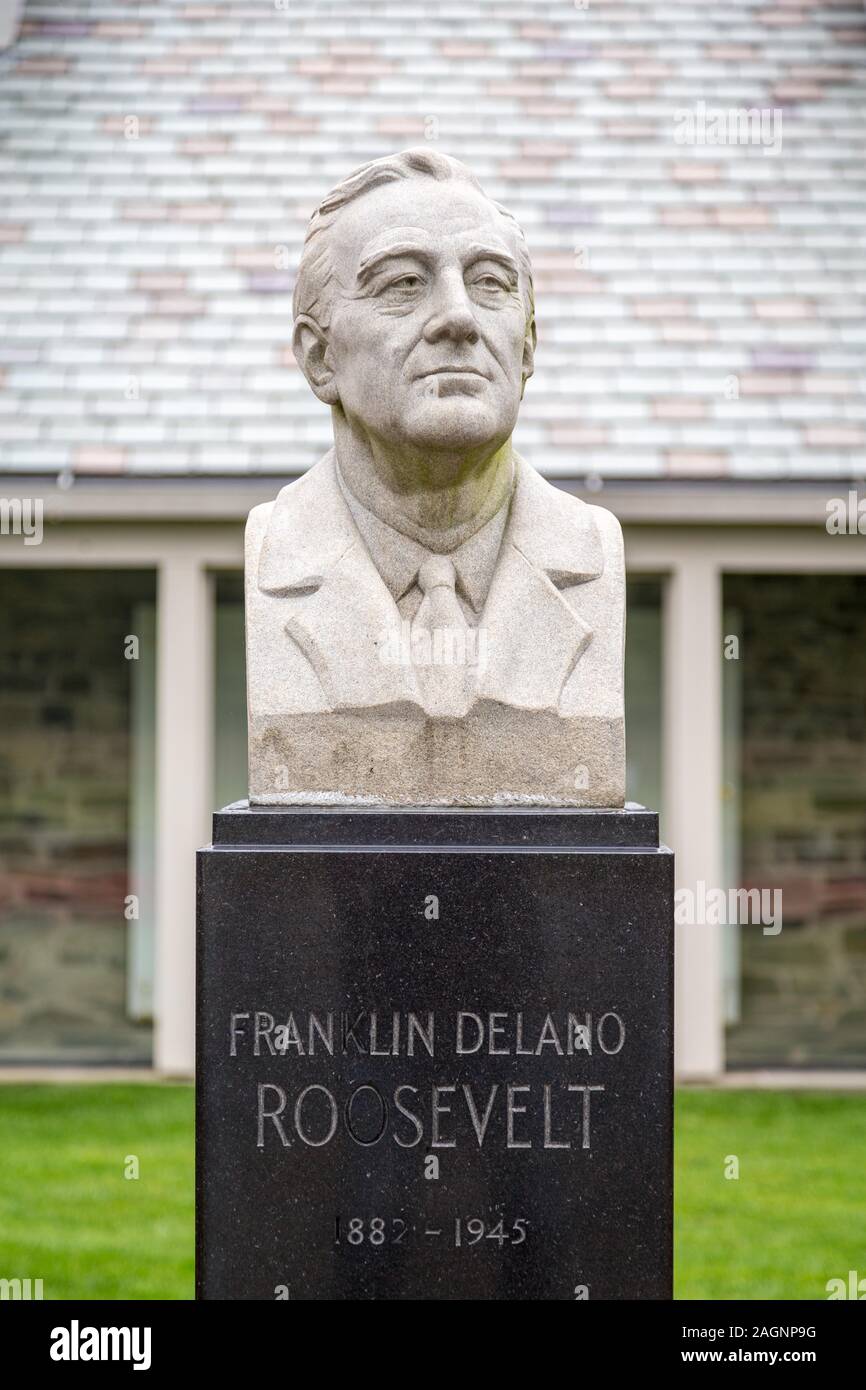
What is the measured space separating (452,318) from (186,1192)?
4287 mm

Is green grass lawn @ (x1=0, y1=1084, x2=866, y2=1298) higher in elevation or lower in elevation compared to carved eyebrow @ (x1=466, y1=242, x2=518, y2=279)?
lower

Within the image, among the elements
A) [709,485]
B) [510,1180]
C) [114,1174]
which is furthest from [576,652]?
[709,485]

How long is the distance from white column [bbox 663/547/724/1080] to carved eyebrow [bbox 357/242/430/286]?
196 inches

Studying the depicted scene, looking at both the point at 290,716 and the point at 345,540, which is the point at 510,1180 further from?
the point at 345,540

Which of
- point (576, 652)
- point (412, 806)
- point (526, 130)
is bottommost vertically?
point (412, 806)

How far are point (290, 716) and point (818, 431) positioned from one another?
5483 millimetres

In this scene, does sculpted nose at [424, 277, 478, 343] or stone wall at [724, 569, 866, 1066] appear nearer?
sculpted nose at [424, 277, 478, 343]

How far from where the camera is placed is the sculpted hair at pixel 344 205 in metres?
4.45

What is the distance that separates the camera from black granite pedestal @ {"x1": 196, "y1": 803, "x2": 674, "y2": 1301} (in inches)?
163

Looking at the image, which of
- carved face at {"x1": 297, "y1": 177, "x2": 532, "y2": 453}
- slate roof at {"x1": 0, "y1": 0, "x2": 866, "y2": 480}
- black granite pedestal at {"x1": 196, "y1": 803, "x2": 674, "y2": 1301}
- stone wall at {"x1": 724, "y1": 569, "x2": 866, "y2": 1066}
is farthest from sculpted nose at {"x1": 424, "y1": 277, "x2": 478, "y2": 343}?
stone wall at {"x1": 724, "y1": 569, "x2": 866, "y2": 1066}

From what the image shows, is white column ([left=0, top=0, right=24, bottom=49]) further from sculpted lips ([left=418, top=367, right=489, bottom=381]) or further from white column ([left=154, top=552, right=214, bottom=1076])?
sculpted lips ([left=418, top=367, right=489, bottom=381])

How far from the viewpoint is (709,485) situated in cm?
902

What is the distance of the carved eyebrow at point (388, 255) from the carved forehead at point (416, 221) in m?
0.01

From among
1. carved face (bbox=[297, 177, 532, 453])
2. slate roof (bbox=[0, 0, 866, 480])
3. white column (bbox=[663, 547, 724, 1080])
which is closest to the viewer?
carved face (bbox=[297, 177, 532, 453])
